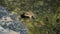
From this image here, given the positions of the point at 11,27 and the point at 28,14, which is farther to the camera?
the point at 28,14

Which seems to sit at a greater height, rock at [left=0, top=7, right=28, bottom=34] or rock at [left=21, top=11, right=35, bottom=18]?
rock at [left=0, top=7, right=28, bottom=34]

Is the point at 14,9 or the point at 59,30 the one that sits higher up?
the point at 14,9

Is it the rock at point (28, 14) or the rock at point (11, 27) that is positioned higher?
the rock at point (11, 27)

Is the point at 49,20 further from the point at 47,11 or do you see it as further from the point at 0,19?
the point at 0,19

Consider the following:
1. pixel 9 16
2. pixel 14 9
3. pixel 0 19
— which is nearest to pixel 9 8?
pixel 14 9

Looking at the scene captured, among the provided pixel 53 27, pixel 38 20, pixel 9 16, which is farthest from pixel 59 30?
pixel 9 16

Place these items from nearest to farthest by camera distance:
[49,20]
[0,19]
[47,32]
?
1. [0,19]
2. [47,32]
3. [49,20]

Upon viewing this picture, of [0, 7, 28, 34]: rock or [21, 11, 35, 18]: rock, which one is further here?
[21, 11, 35, 18]: rock

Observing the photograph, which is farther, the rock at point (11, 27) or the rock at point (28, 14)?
the rock at point (28, 14)

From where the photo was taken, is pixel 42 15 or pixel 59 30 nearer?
pixel 59 30

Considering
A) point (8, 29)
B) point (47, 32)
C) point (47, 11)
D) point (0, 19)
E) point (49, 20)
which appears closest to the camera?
point (8, 29)
